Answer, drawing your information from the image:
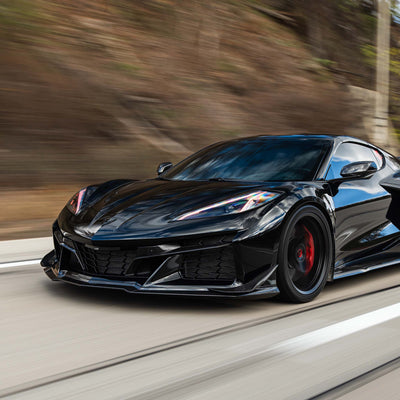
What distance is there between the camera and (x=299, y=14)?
79.9 ft

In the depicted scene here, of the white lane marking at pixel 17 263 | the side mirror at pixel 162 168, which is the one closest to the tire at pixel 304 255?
the side mirror at pixel 162 168

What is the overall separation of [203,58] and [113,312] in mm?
13993

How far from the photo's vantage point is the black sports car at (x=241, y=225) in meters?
4.29

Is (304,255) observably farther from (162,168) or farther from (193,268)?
(162,168)

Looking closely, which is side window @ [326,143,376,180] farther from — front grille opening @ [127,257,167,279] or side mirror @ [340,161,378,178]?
front grille opening @ [127,257,167,279]

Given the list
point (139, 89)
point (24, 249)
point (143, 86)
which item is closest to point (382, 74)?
point (143, 86)

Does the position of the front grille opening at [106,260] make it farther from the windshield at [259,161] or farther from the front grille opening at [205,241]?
the windshield at [259,161]

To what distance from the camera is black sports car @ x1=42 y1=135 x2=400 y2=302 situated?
14.1 ft

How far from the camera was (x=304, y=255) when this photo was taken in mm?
4770

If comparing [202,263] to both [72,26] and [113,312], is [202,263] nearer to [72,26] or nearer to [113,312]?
[113,312]

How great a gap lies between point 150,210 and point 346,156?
1803mm

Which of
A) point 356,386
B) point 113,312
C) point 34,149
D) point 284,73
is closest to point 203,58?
point 284,73

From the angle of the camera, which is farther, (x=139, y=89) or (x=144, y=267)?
(x=139, y=89)

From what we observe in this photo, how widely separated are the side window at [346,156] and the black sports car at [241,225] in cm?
1
